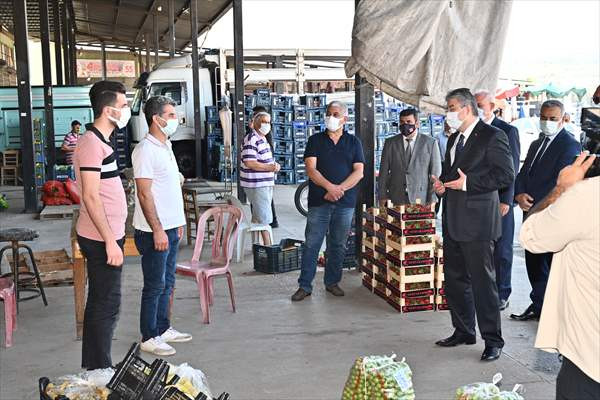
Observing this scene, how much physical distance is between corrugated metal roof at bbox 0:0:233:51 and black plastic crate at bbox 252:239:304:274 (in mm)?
16060

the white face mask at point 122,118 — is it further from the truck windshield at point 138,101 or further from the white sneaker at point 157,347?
the truck windshield at point 138,101

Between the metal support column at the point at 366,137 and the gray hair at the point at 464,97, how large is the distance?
104 inches

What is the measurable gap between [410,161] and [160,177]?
3236mm

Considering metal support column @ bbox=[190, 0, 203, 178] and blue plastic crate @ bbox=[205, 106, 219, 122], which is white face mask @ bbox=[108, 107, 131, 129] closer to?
metal support column @ bbox=[190, 0, 203, 178]

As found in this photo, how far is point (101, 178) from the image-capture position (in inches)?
169

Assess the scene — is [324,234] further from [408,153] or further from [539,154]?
[539,154]

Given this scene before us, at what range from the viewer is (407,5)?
157 inches

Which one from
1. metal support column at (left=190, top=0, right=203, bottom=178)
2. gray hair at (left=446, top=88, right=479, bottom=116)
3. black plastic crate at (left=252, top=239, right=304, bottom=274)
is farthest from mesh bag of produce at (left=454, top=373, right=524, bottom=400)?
metal support column at (left=190, top=0, right=203, bottom=178)

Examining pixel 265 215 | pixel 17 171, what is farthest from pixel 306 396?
pixel 17 171

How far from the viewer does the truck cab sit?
19469mm

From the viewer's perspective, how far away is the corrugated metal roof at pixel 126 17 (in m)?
25.8

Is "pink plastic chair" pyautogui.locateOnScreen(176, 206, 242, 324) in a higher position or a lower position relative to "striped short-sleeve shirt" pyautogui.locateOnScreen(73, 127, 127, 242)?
lower

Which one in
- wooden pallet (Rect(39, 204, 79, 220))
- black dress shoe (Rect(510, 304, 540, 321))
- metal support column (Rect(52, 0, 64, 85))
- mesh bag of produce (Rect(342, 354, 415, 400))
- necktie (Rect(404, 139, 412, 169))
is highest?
metal support column (Rect(52, 0, 64, 85))

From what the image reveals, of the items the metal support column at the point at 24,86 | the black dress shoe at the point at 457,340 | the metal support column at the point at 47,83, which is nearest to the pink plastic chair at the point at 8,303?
the black dress shoe at the point at 457,340
